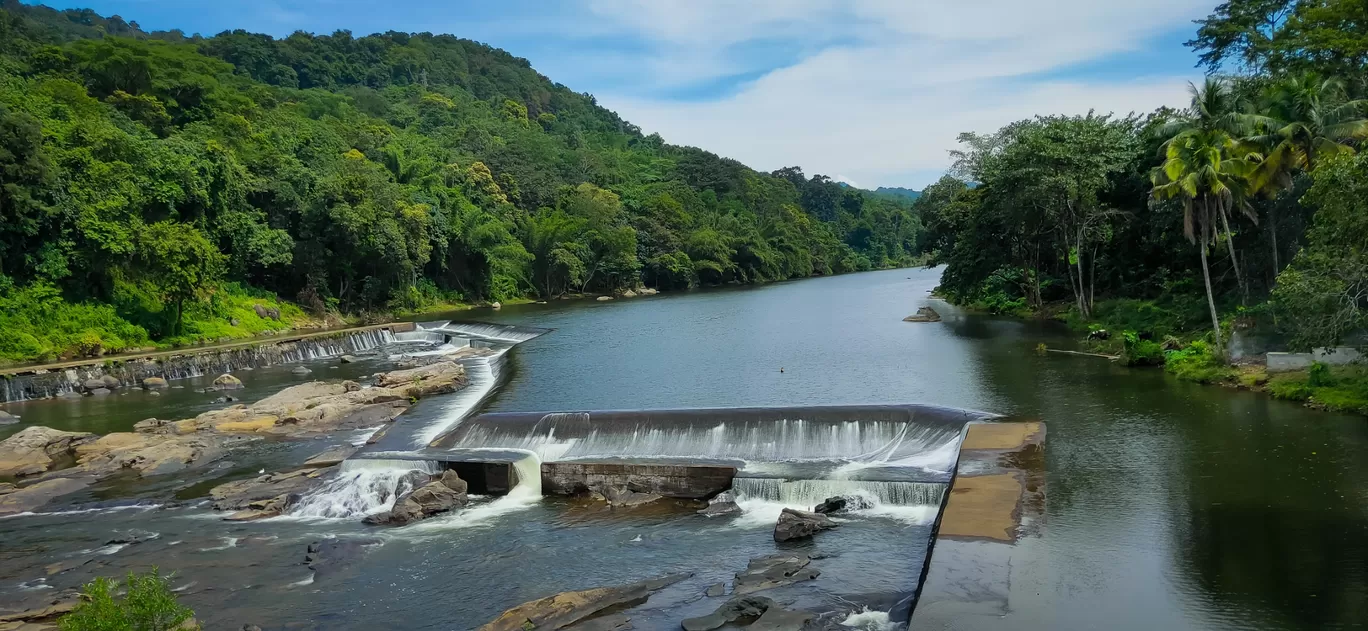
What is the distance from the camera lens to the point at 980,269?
4278 centimetres

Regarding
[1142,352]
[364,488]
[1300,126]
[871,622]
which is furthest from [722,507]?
[1300,126]

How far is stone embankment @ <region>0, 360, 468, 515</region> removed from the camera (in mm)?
18406

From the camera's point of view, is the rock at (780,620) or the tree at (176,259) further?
the tree at (176,259)

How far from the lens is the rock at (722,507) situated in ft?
48.3

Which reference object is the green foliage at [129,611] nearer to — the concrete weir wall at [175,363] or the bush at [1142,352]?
the bush at [1142,352]

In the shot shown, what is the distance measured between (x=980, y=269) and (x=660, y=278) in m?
44.3

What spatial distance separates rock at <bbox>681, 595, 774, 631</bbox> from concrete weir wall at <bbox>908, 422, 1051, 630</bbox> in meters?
1.86

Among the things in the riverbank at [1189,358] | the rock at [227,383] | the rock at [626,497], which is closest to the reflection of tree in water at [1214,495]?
the riverbank at [1189,358]

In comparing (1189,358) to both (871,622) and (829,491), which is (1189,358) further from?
(871,622)

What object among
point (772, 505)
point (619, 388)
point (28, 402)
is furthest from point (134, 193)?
point (772, 505)

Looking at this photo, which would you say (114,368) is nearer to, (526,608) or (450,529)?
(450,529)

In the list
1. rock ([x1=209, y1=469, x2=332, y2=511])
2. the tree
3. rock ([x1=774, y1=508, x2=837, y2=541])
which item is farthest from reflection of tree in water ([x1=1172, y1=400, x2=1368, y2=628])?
the tree

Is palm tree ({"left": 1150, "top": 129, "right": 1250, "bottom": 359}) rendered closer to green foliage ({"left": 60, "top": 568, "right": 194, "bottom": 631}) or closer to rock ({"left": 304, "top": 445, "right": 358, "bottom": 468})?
rock ({"left": 304, "top": 445, "right": 358, "bottom": 468})

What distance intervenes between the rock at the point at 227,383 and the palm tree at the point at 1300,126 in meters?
32.4
